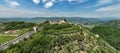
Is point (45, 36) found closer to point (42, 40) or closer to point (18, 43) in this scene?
point (42, 40)

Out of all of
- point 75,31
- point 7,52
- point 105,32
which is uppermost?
point 75,31

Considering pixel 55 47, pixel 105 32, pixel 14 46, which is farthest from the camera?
pixel 105 32

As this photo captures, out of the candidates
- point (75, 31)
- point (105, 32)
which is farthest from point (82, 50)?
point (105, 32)

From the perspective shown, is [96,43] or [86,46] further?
[96,43]

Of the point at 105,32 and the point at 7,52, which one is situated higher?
the point at 7,52

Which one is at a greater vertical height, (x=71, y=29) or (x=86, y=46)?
(x=71, y=29)

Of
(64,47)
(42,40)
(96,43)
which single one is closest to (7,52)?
(42,40)

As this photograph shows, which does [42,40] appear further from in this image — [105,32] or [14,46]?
[105,32]

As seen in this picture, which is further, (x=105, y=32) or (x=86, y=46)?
(x=105, y=32)

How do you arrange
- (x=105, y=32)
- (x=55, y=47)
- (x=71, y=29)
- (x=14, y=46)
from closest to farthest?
(x=55, y=47)
(x=14, y=46)
(x=71, y=29)
(x=105, y=32)
